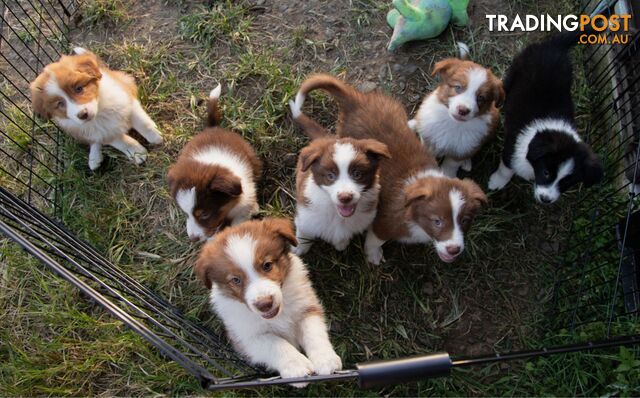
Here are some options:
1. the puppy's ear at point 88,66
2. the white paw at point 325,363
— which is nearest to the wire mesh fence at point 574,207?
the white paw at point 325,363

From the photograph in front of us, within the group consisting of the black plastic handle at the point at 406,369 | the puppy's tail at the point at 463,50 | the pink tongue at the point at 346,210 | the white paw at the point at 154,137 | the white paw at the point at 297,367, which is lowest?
the white paw at the point at 297,367

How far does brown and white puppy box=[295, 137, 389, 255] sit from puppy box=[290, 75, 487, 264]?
0.15 meters

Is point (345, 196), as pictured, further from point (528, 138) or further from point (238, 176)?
point (528, 138)

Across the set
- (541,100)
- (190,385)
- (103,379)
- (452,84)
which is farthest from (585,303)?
(103,379)

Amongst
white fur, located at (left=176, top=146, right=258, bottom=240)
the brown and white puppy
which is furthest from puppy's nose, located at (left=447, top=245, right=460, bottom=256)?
white fur, located at (left=176, top=146, right=258, bottom=240)

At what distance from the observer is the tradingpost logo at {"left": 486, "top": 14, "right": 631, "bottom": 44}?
12.5 feet

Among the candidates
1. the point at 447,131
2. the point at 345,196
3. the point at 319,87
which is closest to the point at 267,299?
the point at 345,196

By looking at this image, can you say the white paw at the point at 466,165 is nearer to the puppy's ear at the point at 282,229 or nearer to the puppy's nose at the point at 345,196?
the puppy's nose at the point at 345,196

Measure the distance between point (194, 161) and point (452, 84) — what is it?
6.24 ft

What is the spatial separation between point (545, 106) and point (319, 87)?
5.46ft

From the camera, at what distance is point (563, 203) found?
3719mm

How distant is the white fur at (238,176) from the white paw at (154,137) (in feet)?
2.66

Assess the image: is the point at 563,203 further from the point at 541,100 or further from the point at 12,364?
the point at 12,364

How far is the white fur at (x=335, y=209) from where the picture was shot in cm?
285
